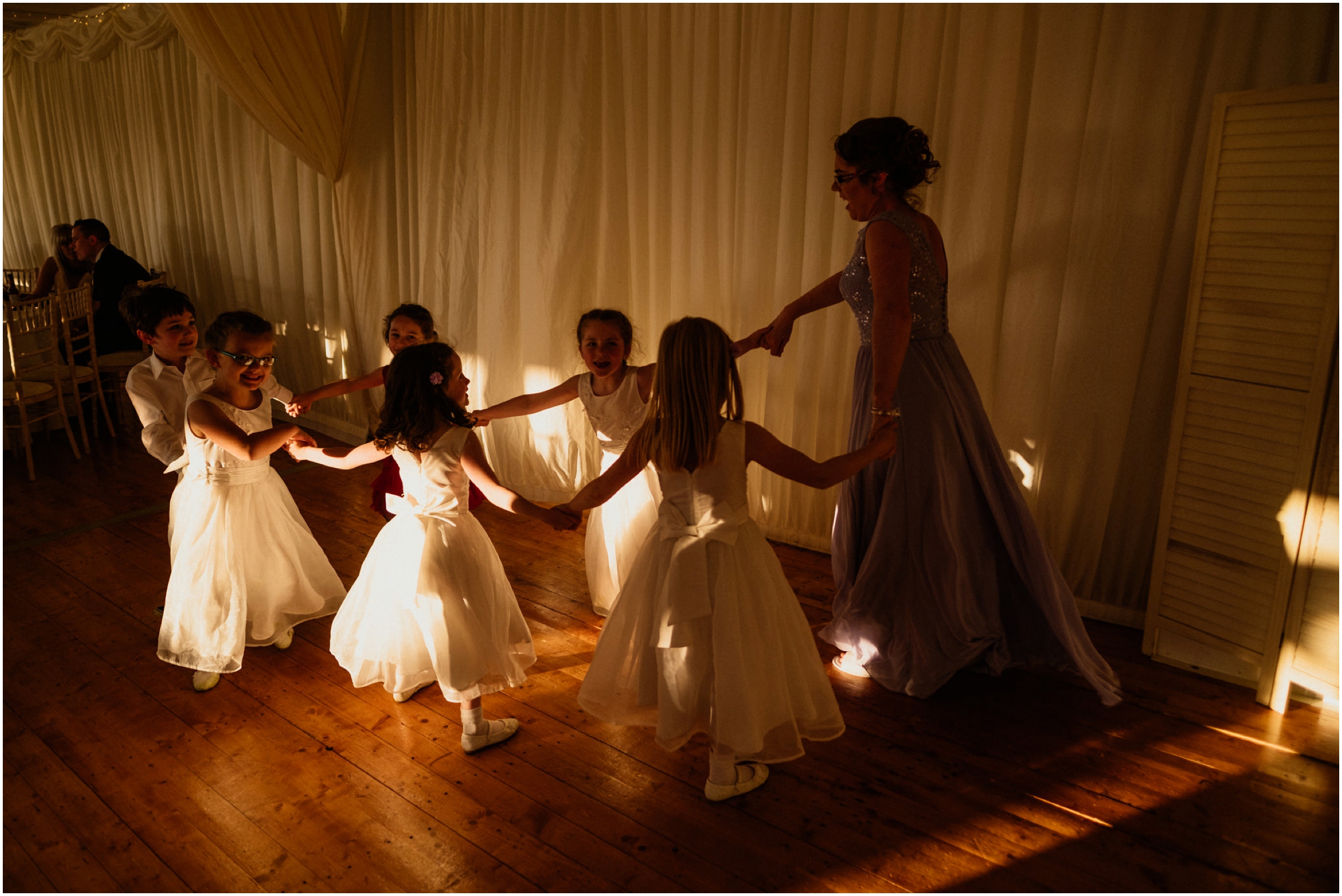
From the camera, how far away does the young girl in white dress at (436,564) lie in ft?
7.70

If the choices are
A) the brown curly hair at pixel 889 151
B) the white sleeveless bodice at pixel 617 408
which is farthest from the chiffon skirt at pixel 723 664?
the brown curly hair at pixel 889 151

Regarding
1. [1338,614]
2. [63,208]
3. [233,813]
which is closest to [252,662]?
[233,813]

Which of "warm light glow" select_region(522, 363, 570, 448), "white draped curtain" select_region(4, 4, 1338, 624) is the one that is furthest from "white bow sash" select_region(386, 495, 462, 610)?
"warm light glow" select_region(522, 363, 570, 448)

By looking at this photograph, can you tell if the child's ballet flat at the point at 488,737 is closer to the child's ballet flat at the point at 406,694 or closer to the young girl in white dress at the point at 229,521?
the child's ballet flat at the point at 406,694

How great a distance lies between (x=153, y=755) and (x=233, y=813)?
427mm

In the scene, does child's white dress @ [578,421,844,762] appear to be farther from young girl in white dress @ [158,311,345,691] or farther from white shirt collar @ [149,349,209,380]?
white shirt collar @ [149,349,209,380]

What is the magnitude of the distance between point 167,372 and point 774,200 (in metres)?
2.39

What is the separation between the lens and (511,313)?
470 cm

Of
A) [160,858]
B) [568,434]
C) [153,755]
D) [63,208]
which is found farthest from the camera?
[63,208]

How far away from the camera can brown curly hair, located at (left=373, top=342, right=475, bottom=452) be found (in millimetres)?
2334

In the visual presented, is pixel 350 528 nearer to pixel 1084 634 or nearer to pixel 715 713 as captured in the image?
pixel 715 713

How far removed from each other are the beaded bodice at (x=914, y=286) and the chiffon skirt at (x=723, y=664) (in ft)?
2.74

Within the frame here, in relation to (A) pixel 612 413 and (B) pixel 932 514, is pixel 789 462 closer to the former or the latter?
A: (B) pixel 932 514

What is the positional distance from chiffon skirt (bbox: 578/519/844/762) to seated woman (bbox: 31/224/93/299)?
18.2 feet
